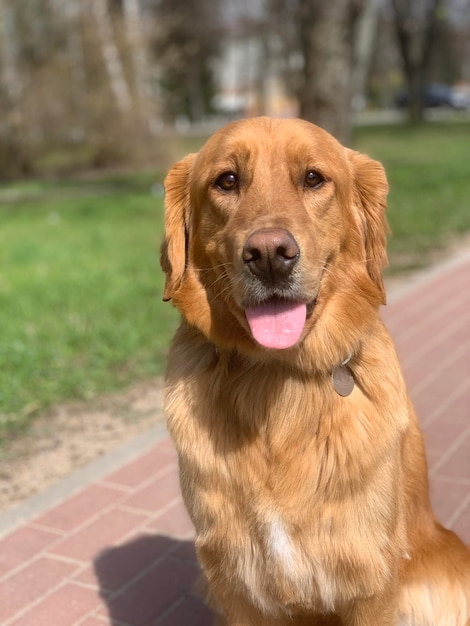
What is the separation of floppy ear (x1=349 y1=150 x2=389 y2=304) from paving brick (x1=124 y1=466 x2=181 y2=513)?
2048 millimetres

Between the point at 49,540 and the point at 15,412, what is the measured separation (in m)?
1.63

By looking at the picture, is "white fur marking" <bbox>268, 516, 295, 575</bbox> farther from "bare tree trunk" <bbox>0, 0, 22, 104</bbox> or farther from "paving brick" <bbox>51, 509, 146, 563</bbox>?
"bare tree trunk" <bbox>0, 0, 22, 104</bbox>

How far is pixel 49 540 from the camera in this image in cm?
386

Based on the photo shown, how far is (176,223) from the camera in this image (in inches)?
109

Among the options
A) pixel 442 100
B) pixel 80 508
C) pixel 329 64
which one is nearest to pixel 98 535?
pixel 80 508

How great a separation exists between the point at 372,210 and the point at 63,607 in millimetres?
2077

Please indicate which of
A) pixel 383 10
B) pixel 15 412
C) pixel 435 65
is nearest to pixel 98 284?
pixel 15 412

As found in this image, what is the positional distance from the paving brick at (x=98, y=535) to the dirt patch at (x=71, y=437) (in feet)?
1.72

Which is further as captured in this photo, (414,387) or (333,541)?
(414,387)

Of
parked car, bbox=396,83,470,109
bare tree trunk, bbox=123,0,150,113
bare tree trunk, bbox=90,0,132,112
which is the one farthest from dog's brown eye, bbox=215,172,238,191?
parked car, bbox=396,83,470,109

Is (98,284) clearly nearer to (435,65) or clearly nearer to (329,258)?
(329,258)

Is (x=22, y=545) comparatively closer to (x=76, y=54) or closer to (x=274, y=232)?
(x=274, y=232)

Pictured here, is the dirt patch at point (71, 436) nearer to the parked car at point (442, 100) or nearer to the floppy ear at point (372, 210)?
the floppy ear at point (372, 210)

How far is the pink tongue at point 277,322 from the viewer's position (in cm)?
242
